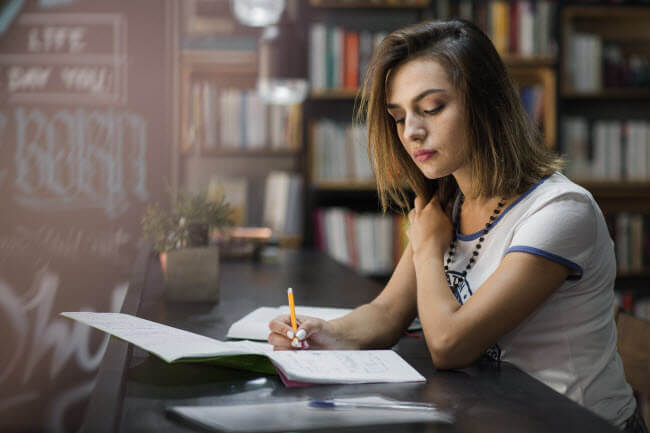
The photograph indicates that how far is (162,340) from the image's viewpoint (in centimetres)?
91

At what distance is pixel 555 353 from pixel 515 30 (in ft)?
8.16

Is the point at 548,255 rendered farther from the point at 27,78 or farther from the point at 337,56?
the point at 27,78

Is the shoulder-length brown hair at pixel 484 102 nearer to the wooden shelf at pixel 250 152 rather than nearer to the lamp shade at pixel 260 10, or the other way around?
the lamp shade at pixel 260 10

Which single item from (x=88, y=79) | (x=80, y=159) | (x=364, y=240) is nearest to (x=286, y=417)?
(x=364, y=240)

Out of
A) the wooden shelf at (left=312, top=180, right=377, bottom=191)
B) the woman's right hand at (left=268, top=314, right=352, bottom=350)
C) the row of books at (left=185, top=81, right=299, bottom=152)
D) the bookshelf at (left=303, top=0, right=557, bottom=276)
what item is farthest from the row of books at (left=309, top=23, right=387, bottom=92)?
the woman's right hand at (left=268, top=314, right=352, bottom=350)

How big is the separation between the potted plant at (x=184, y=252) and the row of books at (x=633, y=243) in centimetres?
243

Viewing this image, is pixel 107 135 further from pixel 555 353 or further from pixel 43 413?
pixel 555 353

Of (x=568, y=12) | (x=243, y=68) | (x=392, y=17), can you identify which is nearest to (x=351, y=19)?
(x=392, y=17)

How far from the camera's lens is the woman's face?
1.12m

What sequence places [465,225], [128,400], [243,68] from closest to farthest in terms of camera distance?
[128,400] < [465,225] < [243,68]

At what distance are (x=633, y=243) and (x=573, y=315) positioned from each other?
250 cm

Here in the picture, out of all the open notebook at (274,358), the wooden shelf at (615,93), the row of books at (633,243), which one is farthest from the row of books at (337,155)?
the open notebook at (274,358)

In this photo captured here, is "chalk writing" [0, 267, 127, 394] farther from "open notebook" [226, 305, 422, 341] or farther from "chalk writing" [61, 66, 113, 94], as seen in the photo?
"open notebook" [226, 305, 422, 341]

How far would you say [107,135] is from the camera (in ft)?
11.0
